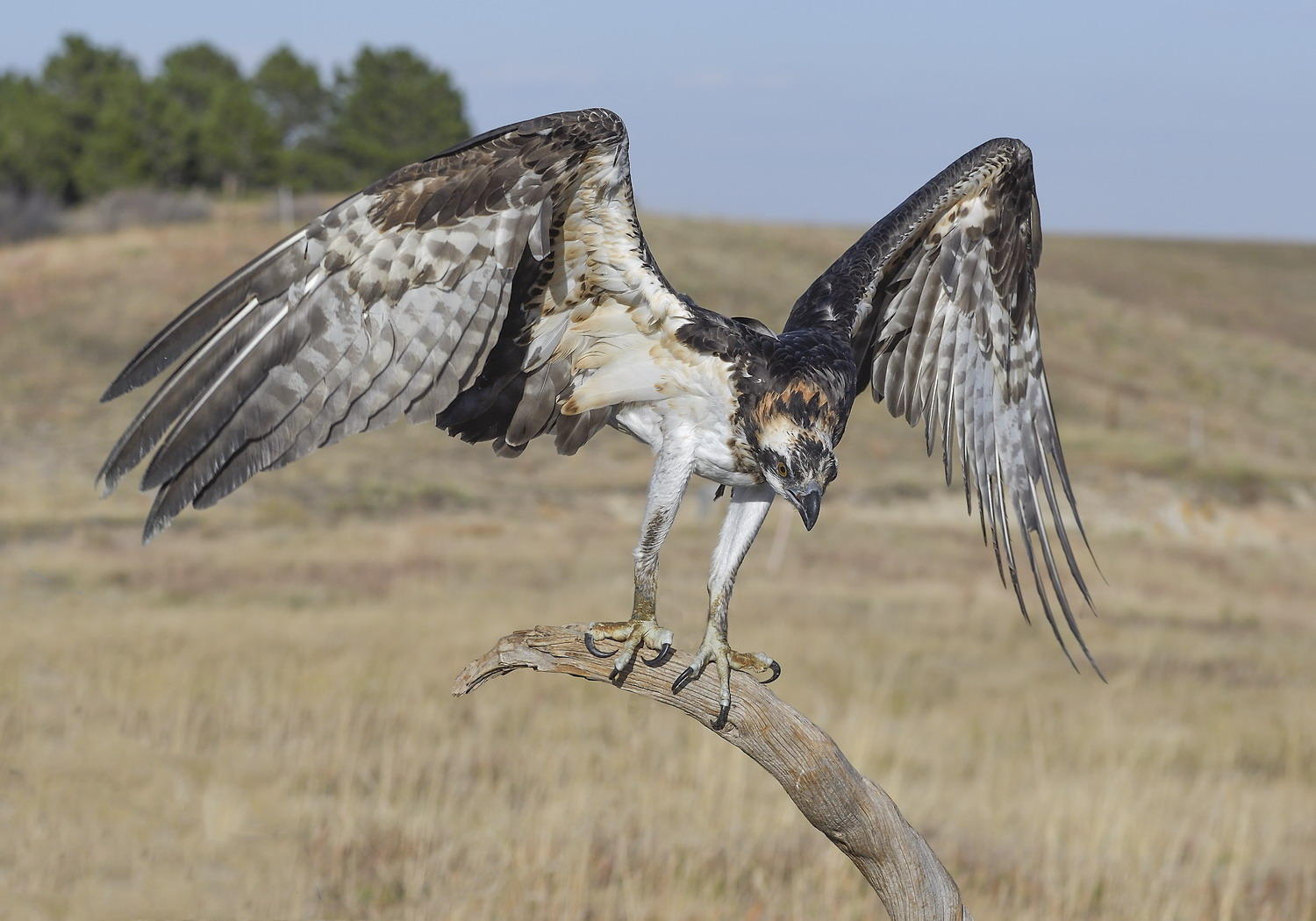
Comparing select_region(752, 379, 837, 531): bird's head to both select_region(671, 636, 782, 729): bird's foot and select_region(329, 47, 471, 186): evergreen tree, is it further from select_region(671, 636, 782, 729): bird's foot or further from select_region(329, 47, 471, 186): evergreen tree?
select_region(329, 47, 471, 186): evergreen tree

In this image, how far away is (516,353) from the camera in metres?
4.22

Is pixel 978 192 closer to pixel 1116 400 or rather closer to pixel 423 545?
pixel 423 545

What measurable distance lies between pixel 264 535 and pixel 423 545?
253 centimetres

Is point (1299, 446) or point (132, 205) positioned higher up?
point (132, 205)

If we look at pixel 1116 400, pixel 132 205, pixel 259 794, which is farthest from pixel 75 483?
pixel 1116 400

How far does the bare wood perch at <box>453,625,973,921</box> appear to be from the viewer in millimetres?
3902

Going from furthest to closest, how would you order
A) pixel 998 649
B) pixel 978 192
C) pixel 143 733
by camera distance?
pixel 998 649 → pixel 143 733 → pixel 978 192

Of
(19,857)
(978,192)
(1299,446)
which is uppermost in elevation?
(978,192)

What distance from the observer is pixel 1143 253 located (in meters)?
87.8

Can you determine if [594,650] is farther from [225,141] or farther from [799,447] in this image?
[225,141]

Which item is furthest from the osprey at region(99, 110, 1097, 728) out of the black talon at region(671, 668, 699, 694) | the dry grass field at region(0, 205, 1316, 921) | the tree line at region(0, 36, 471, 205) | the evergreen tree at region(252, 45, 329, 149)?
the evergreen tree at region(252, 45, 329, 149)

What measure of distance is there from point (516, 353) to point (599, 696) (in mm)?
7689

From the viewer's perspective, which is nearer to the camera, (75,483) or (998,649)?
(998,649)

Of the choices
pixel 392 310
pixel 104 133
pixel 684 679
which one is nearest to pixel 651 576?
pixel 684 679
